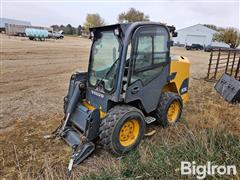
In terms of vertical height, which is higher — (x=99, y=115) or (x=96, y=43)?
(x=96, y=43)

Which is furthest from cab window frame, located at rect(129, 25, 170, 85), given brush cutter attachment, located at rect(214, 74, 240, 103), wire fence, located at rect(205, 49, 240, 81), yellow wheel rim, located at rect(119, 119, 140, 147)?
wire fence, located at rect(205, 49, 240, 81)

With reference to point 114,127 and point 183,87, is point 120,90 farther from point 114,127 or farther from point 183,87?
point 183,87

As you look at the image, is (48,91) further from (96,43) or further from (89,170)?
(89,170)

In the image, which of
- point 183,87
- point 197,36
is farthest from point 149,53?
point 197,36

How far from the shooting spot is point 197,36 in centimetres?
5134

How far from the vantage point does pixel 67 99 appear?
4184mm

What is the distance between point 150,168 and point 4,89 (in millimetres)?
6132

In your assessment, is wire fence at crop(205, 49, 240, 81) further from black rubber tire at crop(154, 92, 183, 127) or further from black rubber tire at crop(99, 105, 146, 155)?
black rubber tire at crop(99, 105, 146, 155)

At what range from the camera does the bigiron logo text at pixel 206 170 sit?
8.84ft

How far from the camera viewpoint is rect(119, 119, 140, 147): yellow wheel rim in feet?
11.3

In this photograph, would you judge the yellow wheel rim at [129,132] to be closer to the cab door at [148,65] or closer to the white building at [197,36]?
the cab door at [148,65]

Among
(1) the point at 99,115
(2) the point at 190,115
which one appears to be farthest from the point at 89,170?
(2) the point at 190,115

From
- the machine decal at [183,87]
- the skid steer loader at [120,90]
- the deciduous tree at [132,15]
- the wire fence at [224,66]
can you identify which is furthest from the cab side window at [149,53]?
the deciduous tree at [132,15]

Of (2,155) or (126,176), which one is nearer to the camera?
(126,176)
